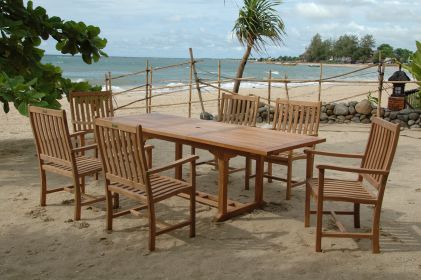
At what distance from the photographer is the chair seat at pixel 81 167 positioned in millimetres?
3717

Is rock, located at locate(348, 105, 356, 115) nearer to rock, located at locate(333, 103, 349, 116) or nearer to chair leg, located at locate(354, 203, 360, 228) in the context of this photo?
rock, located at locate(333, 103, 349, 116)

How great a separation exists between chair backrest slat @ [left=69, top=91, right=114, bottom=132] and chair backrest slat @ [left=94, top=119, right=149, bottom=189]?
1849mm

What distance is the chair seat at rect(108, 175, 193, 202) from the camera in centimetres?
313

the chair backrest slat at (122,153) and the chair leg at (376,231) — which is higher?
the chair backrest slat at (122,153)

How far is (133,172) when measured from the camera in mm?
3125

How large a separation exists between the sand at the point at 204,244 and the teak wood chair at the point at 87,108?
82 cm

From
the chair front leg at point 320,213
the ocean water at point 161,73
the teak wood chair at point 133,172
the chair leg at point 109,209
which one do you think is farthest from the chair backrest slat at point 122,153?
the ocean water at point 161,73

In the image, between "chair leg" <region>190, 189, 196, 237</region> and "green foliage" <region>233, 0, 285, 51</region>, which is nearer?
"chair leg" <region>190, 189, 196, 237</region>

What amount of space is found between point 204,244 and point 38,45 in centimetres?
378

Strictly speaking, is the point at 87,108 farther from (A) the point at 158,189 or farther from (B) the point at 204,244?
(B) the point at 204,244

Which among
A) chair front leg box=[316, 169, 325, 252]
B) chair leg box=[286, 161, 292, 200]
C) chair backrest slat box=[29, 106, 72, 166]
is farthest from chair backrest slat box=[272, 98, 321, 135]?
chair backrest slat box=[29, 106, 72, 166]

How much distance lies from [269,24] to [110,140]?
639 cm

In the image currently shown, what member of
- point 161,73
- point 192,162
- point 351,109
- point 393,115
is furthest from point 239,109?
point 161,73

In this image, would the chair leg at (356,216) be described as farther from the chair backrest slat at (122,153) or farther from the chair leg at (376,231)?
the chair backrest slat at (122,153)
